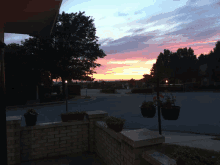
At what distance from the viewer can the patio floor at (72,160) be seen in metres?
4.31

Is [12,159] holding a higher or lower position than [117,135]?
lower

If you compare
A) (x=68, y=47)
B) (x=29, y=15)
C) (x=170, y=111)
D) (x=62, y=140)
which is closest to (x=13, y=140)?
(x=62, y=140)

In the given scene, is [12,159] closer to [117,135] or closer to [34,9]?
[117,135]

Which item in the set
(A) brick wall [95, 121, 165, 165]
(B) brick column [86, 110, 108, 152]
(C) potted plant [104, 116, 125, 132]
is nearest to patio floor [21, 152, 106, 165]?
(A) brick wall [95, 121, 165, 165]

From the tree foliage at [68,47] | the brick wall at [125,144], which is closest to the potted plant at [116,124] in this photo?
the brick wall at [125,144]

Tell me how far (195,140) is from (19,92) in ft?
52.7

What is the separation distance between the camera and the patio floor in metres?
4.31

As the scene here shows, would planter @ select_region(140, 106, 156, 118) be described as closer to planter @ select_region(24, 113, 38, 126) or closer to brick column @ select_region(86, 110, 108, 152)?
brick column @ select_region(86, 110, 108, 152)

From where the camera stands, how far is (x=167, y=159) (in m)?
2.27

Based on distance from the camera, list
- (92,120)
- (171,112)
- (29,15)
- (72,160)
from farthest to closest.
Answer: (92,120) → (72,160) → (171,112) → (29,15)

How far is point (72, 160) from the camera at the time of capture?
447cm

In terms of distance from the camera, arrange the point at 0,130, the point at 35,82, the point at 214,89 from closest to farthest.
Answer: the point at 0,130, the point at 35,82, the point at 214,89

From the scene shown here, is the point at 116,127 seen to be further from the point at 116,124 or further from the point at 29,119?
the point at 29,119

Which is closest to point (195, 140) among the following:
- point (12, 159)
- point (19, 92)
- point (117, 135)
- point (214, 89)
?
point (117, 135)
